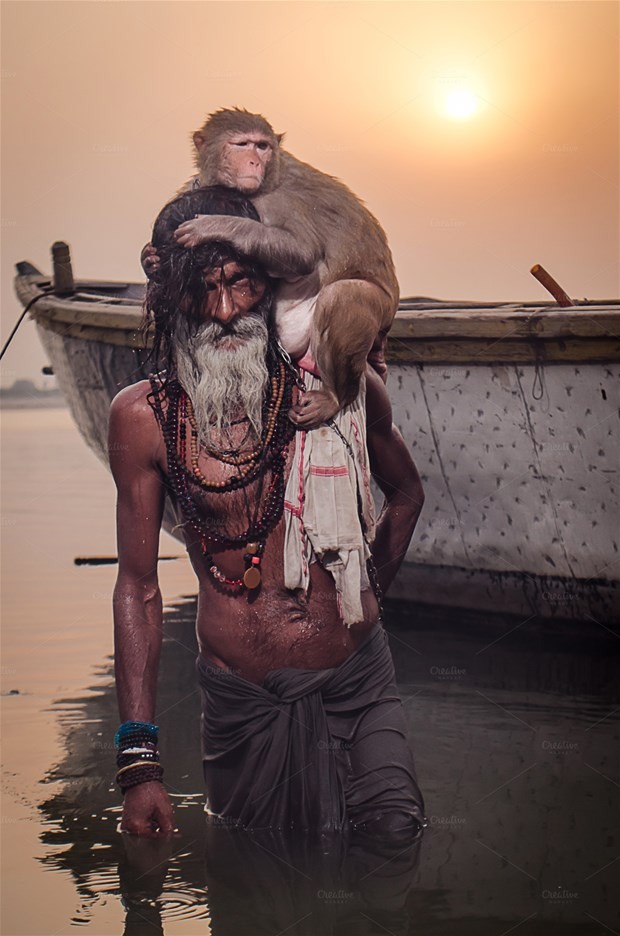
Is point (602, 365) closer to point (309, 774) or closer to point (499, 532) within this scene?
point (499, 532)

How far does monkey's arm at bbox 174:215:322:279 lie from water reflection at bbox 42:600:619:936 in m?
1.19

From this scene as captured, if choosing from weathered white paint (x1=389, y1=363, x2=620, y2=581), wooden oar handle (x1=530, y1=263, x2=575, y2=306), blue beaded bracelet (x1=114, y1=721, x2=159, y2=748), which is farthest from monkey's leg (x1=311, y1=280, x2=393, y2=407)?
wooden oar handle (x1=530, y1=263, x2=575, y2=306)

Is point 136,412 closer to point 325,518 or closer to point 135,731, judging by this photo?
point 325,518

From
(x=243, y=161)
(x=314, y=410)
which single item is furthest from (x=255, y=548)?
(x=243, y=161)

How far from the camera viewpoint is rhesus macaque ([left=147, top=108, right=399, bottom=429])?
9.42 ft

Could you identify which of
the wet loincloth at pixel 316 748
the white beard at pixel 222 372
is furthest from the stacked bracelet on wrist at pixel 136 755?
the white beard at pixel 222 372

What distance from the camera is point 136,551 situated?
286 centimetres

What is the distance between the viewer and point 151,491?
2.88 meters

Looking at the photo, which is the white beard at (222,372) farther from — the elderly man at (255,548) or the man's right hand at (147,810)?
the man's right hand at (147,810)

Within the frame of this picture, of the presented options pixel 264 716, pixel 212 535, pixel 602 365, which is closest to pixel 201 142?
pixel 212 535

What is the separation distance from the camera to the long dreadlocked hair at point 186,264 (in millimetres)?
2807

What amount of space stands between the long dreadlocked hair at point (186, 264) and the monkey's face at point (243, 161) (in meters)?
0.11

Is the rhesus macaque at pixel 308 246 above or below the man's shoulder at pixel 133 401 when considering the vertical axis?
above

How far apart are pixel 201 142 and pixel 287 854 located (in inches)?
61.0
